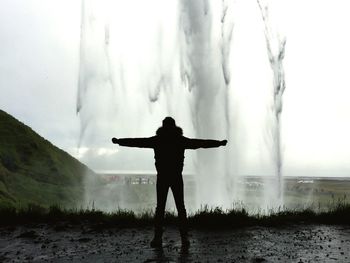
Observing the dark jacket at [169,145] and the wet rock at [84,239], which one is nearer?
the dark jacket at [169,145]

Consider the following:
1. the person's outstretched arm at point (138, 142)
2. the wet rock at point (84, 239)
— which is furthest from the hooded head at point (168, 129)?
the wet rock at point (84, 239)

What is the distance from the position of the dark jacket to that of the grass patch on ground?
2.70 metres

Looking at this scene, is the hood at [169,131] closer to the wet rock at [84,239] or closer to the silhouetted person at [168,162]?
the silhouetted person at [168,162]

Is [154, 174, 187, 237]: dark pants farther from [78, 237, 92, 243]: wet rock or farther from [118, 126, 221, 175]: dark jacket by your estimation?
[78, 237, 92, 243]: wet rock

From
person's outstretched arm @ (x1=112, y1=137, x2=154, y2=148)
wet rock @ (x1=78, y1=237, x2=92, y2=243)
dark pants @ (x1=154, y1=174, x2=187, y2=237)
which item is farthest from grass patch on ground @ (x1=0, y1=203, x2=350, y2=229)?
person's outstretched arm @ (x1=112, y1=137, x2=154, y2=148)

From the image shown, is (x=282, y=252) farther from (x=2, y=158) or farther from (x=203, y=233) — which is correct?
(x=2, y=158)

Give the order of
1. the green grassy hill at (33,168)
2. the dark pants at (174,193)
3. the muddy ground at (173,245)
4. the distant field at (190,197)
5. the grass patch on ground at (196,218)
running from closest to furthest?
the muddy ground at (173,245) < the dark pants at (174,193) < the grass patch on ground at (196,218) < the distant field at (190,197) < the green grassy hill at (33,168)

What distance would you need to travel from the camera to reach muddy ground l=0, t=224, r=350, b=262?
7.31 m

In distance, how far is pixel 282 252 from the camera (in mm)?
7633

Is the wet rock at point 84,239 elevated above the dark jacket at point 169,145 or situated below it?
below

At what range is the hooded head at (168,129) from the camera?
8.20 meters

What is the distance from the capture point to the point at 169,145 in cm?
815

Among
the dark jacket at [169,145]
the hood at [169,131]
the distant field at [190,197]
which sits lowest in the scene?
the distant field at [190,197]

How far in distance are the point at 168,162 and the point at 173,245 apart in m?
1.59
